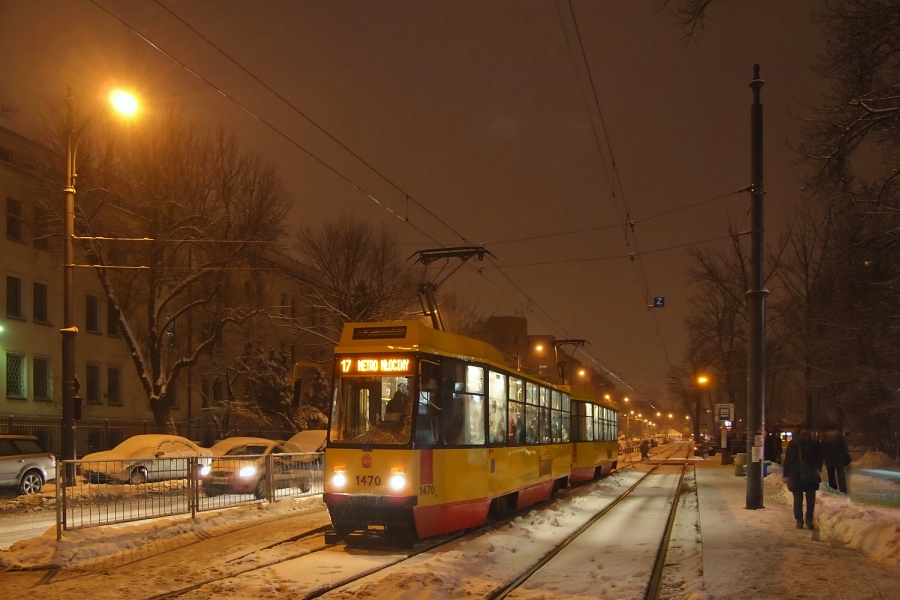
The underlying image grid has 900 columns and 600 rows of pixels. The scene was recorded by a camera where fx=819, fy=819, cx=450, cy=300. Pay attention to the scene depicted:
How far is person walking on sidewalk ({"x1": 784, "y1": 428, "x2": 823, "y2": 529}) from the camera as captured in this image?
12.8 meters

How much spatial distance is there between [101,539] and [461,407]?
5597 millimetres

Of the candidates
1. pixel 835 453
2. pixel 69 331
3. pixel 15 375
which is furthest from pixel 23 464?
pixel 835 453

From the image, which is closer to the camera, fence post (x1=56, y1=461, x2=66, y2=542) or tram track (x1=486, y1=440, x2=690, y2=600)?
tram track (x1=486, y1=440, x2=690, y2=600)

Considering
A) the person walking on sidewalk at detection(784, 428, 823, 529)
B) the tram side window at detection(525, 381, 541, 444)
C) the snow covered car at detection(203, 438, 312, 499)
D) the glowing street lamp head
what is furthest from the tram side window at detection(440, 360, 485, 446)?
the glowing street lamp head

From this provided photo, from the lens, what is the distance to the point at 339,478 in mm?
11977

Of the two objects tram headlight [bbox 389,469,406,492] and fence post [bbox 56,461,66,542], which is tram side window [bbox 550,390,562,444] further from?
fence post [bbox 56,461,66,542]

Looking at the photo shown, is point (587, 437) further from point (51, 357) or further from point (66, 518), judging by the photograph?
point (51, 357)

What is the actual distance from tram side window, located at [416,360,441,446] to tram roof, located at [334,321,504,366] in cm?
33

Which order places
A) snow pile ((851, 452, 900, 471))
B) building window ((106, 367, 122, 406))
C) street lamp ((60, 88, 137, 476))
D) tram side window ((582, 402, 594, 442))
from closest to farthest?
street lamp ((60, 88, 137, 476)) < tram side window ((582, 402, 594, 442)) < snow pile ((851, 452, 900, 471)) < building window ((106, 367, 122, 406))

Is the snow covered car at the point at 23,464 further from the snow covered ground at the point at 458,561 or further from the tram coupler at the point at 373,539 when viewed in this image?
the tram coupler at the point at 373,539

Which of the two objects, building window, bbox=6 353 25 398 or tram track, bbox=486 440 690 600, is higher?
building window, bbox=6 353 25 398

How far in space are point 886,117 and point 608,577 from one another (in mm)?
7082

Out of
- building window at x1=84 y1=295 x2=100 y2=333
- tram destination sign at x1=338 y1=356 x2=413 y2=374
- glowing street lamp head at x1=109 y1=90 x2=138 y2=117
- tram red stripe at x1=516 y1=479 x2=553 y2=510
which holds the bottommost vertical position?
tram red stripe at x1=516 y1=479 x2=553 y2=510

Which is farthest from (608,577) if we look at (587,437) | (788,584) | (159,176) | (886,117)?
(159,176)
